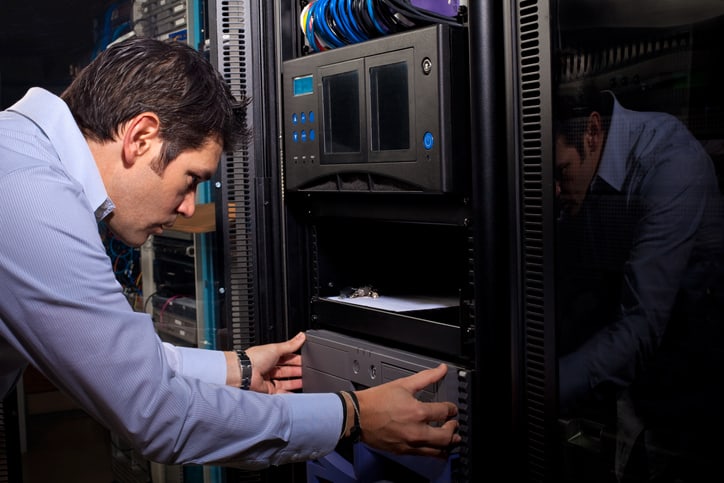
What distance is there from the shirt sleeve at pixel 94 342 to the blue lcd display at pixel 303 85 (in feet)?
1.80

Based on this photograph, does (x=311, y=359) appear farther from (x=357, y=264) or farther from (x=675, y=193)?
(x=675, y=193)

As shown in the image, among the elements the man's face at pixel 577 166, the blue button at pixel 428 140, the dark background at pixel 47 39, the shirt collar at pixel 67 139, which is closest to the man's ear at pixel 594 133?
the man's face at pixel 577 166

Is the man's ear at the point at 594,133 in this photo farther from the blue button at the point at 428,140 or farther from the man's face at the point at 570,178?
the blue button at the point at 428,140

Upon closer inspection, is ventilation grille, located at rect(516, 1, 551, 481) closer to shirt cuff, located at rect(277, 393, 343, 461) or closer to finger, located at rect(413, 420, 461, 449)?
finger, located at rect(413, 420, 461, 449)

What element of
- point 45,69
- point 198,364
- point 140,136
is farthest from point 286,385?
point 45,69

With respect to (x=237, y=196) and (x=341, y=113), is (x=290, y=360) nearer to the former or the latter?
(x=237, y=196)

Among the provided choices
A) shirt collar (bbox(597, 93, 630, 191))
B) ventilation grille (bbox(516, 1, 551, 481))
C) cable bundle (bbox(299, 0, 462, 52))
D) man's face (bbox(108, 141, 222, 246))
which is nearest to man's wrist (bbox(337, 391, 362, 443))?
ventilation grille (bbox(516, 1, 551, 481))

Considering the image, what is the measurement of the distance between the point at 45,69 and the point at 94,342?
4.04 feet

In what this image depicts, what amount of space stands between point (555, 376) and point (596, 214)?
0.25 metres

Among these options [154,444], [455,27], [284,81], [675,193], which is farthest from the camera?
[284,81]

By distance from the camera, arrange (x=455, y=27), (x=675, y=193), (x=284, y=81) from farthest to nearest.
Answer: (x=284, y=81)
(x=455, y=27)
(x=675, y=193)

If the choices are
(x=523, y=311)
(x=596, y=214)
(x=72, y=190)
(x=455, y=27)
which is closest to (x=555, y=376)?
(x=523, y=311)

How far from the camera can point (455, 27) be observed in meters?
1.18

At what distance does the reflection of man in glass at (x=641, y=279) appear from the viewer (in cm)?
93
